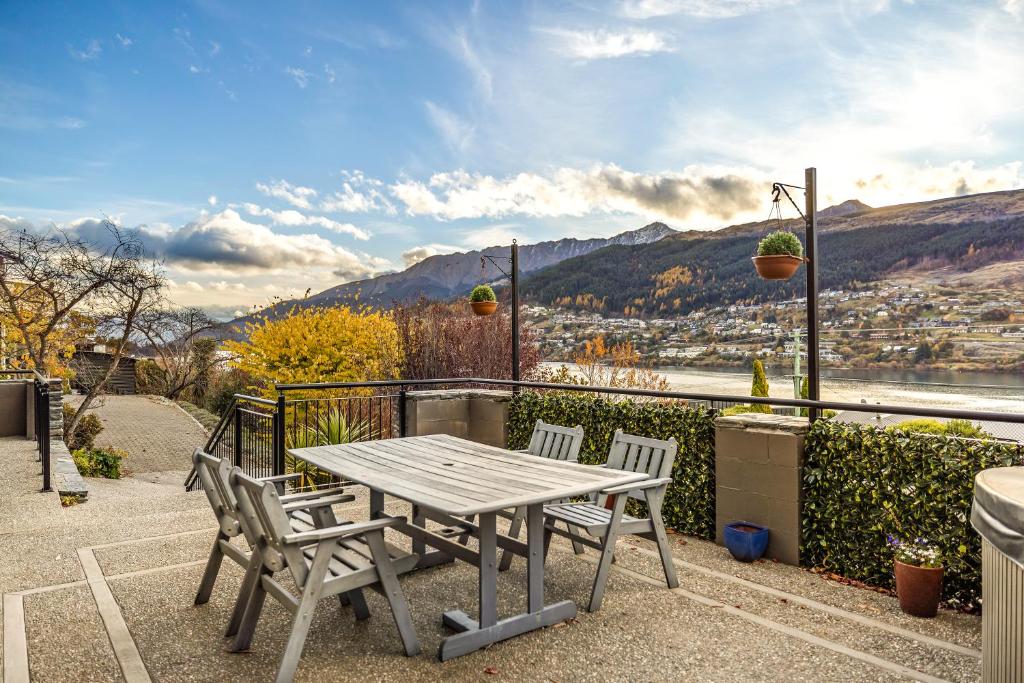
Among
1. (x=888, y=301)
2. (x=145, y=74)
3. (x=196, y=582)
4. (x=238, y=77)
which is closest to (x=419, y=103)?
(x=238, y=77)

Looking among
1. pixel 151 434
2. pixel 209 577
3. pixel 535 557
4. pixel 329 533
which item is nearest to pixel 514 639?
pixel 535 557

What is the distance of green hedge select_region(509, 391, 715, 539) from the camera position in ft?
13.7

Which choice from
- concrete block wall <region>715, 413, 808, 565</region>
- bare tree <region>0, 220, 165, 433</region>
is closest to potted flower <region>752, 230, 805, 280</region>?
concrete block wall <region>715, 413, 808, 565</region>

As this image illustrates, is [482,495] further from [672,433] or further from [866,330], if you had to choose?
[866,330]

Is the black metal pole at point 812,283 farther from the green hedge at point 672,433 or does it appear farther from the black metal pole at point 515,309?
the black metal pole at point 515,309

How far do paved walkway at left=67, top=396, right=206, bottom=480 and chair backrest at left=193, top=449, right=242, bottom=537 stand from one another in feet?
35.5

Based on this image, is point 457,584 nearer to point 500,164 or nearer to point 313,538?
point 313,538

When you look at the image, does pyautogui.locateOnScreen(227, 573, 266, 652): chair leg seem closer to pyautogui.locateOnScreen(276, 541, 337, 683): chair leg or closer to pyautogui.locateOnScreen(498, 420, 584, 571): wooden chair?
pyautogui.locateOnScreen(276, 541, 337, 683): chair leg

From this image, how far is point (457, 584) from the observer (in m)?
3.35

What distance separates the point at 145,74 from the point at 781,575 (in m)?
13.9

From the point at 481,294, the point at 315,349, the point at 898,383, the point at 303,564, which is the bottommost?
the point at 898,383

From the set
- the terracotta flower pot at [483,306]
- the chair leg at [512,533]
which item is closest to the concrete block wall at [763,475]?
the chair leg at [512,533]

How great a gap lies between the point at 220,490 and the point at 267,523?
0.56 m

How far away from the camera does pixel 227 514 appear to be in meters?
2.75
